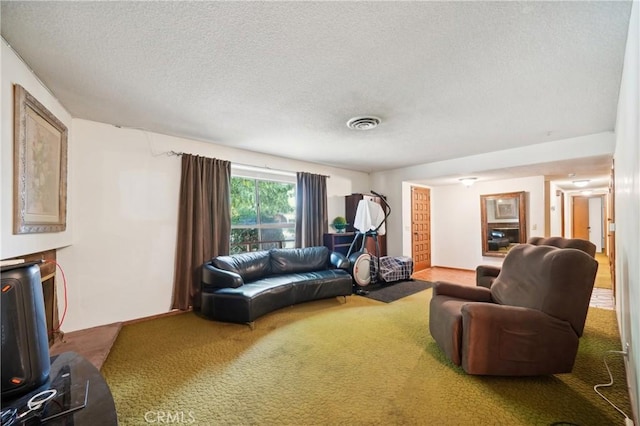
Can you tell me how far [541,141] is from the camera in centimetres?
389

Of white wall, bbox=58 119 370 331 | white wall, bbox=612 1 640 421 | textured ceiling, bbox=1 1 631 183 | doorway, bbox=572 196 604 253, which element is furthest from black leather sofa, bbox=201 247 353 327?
doorway, bbox=572 196 604 253

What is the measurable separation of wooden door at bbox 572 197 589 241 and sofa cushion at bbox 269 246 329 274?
9765 millimetres

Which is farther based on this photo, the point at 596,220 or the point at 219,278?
the point at 596,220

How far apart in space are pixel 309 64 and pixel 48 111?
2217 mm

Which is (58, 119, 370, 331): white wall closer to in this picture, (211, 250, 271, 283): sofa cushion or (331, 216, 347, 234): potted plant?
(211, 250, 271, 283): sofa cushion

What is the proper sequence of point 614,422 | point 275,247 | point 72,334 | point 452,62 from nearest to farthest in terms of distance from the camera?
1. point 614,422
2. point 452,62
3. point 72,334
4. point 275,247

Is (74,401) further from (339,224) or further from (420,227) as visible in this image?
(420,227)

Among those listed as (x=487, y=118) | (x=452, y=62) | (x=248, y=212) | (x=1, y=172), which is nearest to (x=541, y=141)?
(x=487, y=118)

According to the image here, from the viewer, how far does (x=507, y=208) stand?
582 cm

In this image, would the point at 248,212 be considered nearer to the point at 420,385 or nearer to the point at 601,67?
the point at 420,385

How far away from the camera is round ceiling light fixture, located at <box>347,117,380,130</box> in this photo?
117 inches

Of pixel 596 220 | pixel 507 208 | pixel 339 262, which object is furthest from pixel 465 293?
pixel 596 220

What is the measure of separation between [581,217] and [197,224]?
39.4 feet

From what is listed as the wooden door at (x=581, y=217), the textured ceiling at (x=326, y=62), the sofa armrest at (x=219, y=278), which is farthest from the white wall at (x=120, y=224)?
the wooden door at (x=581, y=217)
